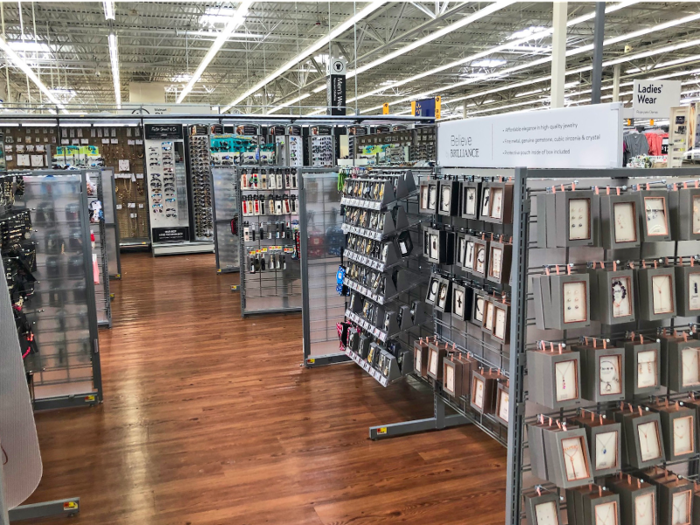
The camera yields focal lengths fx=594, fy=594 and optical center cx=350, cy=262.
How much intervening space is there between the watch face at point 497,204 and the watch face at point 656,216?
0.75 metres

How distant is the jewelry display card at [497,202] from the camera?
292 centimetres

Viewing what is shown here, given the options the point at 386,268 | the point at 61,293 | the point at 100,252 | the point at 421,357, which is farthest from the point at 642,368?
the point at 100,252

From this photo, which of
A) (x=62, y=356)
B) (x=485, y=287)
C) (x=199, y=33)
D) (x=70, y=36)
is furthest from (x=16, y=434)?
(x=70, y=36)

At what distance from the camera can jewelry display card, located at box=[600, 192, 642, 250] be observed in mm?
2258

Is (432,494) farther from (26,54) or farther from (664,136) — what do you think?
(26,54)

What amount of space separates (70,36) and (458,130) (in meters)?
13.8

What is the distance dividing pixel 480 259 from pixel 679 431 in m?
1.21

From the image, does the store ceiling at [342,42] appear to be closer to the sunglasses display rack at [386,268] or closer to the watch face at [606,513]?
the sunglasses display rack at [386,268]

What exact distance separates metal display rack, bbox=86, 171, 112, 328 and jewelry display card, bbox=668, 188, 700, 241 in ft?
21.4

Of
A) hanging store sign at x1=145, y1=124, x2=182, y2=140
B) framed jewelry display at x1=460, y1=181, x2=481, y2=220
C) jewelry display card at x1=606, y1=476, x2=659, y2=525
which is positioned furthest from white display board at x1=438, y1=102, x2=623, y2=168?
hanging store sign at x1=145, y1=124, x2=182, y2=140

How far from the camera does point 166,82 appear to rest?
2191 centimetres

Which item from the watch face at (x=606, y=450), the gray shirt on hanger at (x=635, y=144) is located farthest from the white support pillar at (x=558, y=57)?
the watch face at (x=606, y=450)

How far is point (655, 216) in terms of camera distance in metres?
2.32

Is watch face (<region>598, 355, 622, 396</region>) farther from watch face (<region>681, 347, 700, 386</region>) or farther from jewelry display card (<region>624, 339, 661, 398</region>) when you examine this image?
watch face (<region>681, 347, 700, 386</region>)
